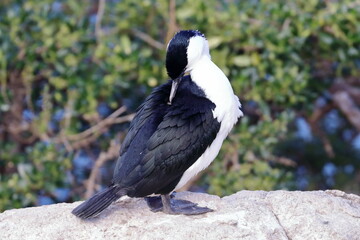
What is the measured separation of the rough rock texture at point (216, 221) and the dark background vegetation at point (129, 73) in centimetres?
164

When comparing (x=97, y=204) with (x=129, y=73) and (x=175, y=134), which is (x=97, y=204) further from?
(x=129, y=73)

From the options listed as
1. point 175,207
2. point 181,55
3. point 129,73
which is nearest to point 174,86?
point 181,55

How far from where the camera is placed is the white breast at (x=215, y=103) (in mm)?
4088

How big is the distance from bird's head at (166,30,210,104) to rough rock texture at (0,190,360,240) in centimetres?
62

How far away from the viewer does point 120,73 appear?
6.04 m

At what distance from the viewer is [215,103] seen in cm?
409

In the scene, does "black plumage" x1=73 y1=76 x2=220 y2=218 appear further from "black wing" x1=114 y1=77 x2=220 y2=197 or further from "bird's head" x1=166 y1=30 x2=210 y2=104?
"bird's head" x1=166 y1=30 x2=210 y2=104

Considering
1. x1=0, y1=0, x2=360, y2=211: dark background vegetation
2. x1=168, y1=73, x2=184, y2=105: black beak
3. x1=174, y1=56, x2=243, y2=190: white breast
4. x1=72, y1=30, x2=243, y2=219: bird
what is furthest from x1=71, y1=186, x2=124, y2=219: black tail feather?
x1=0, y1=0, x2=360, y2=211: dark background vegetation

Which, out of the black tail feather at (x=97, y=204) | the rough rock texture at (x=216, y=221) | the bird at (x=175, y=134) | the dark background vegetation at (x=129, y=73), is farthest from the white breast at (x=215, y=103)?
the dark background vegetation at (x=129, y=73)

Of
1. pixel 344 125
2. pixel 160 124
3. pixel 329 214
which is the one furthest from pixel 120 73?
pixel 344 125

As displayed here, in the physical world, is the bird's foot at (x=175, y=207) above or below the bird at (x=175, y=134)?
below

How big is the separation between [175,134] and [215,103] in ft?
0.88

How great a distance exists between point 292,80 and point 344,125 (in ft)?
7.54

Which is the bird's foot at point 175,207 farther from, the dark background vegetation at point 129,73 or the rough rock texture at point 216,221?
the dark background vegetation at point 129,73
